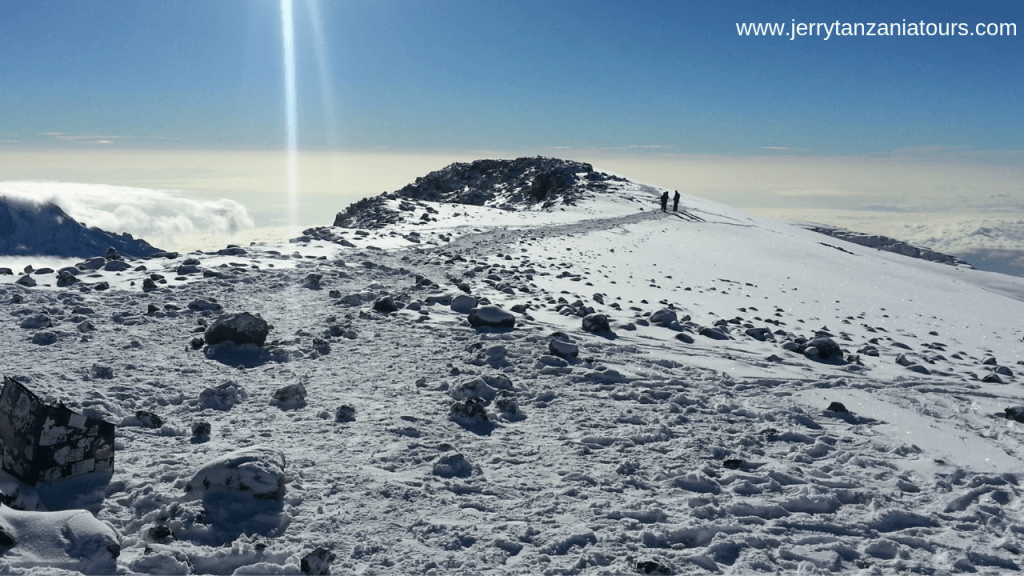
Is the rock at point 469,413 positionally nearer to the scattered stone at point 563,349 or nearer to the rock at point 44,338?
the scattered stone at point 563,349

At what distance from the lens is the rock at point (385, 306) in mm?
10328

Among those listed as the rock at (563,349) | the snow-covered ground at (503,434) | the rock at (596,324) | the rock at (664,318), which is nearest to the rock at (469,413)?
the snow-covered ground at (503,434)

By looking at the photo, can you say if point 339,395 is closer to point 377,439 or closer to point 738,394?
point 377,439

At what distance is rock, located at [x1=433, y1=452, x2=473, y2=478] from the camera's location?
5.05 metres

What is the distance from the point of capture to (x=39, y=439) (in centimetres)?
421

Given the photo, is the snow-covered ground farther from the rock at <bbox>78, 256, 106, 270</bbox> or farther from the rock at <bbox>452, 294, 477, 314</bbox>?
the rock at <bbox>78, 256, 106, 270</bbox>

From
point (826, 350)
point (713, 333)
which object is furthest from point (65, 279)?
point (826, 350)

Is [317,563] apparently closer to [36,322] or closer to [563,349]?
[563,349]

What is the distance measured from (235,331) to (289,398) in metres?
2.11

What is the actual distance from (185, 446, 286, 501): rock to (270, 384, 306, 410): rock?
1.75 m

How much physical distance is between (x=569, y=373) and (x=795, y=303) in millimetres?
9122

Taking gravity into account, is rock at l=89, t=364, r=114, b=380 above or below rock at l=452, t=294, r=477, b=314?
below

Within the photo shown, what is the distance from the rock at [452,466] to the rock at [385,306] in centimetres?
Answer: 545

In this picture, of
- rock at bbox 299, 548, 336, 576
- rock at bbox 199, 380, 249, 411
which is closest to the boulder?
rock at bbox 199, 380, 249, 411
